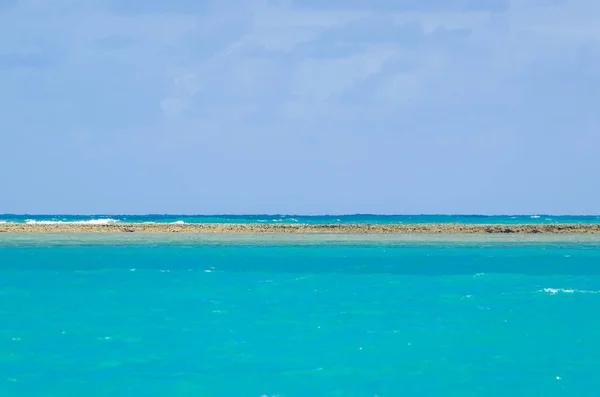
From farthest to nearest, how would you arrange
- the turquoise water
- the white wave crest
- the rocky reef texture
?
1. the rocky reef texture
2. the white wave crest
3. the turquoise water

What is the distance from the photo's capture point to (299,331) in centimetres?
2228

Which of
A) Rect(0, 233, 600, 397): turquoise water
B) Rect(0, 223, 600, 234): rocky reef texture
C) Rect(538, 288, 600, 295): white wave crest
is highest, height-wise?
Rect(0, 223, 600, 234): rocky reef texture

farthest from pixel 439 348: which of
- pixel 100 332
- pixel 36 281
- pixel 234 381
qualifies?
pixel 36 281

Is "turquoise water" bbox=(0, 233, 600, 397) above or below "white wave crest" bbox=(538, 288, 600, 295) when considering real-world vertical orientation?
below

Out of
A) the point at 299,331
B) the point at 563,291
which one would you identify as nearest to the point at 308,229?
the point at 563,291

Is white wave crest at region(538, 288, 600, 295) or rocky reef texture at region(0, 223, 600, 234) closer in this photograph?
white wave crest at region(538, 288, 600, 295)

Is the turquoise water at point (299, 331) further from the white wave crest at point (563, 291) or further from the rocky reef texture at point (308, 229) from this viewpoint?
the rocky reef texture at point (308, 229)

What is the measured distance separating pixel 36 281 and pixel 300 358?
66.1 feet

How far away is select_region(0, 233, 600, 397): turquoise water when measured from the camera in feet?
55.8

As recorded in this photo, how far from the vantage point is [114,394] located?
52.1 feet

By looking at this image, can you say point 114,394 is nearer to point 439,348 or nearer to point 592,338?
point 439,348

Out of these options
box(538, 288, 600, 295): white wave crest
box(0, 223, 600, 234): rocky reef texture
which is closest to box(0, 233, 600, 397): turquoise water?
box(538, 288, 600, 295): white wave crest

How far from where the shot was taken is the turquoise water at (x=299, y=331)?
17.0 meters

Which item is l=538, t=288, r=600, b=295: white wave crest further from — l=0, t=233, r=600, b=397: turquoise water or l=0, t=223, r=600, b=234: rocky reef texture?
l=0, t=223, r=600, b=234: rocky reef texture
